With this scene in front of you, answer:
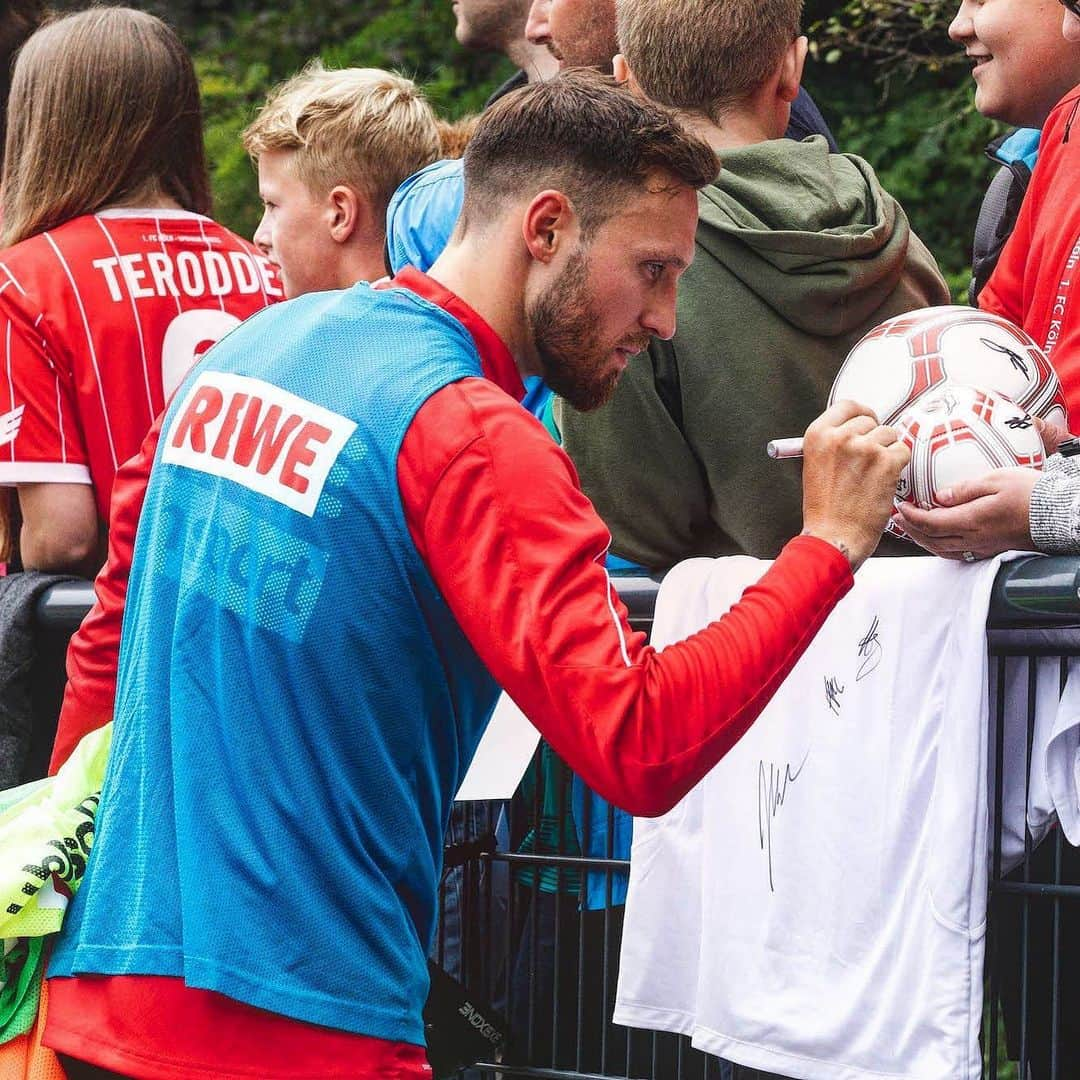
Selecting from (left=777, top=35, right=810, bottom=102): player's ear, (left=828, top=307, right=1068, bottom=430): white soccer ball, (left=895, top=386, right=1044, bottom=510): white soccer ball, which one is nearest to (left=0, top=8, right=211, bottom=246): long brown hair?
(left=777, top=35, right=810, bottom=102): player's ear

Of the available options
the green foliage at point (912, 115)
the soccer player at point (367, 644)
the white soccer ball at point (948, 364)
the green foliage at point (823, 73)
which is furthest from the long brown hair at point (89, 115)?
the green foliage at point (912, 115)

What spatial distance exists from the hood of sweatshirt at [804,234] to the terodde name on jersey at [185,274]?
139 cm

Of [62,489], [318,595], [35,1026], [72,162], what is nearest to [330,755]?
[318,595]

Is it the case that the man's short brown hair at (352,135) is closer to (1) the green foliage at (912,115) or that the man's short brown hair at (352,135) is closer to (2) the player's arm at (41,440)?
(2) the player's arm at (41,440)

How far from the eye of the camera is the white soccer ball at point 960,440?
300 centimetres

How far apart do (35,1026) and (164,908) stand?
0.36 meters

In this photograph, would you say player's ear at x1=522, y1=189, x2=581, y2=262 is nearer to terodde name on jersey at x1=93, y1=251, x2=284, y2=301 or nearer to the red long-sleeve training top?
the red long-sleeve training top

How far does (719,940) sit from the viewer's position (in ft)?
10.9

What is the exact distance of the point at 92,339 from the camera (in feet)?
13.9

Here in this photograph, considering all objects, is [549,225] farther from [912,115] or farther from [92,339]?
[912,115]

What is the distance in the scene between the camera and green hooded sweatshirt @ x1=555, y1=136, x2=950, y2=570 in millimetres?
3424

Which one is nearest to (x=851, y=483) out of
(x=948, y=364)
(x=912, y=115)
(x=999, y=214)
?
(x=948, y=364)

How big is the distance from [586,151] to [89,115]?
2.10 m

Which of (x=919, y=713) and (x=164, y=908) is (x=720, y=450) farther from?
(x=164, y=908)
